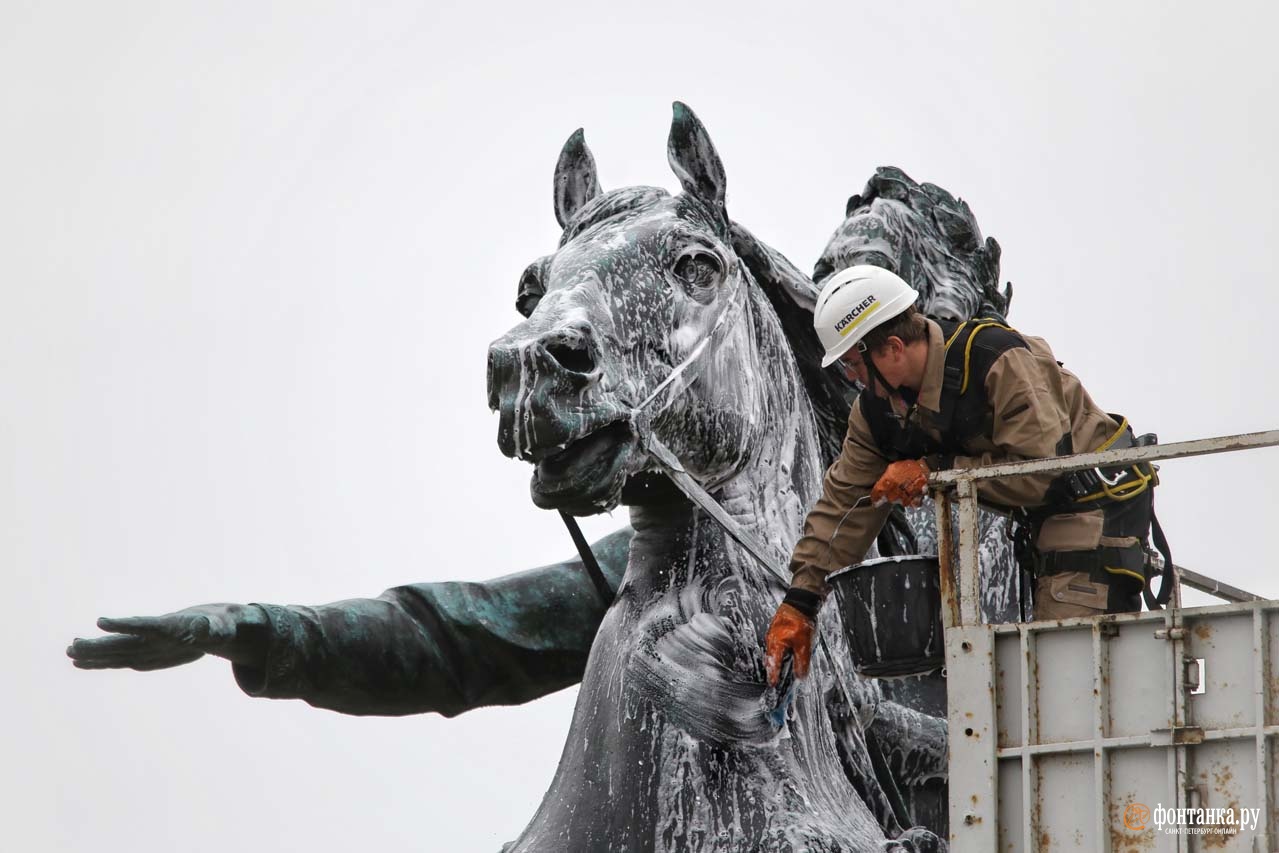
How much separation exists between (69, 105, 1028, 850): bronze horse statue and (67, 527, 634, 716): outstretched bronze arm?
0.86 metres

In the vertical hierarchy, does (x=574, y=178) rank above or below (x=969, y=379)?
above

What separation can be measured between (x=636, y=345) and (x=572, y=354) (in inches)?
19.9

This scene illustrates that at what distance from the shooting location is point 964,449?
35.0 ft

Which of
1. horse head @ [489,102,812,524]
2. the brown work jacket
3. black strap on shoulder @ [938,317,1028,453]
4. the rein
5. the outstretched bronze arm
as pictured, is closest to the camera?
the brown work jacket

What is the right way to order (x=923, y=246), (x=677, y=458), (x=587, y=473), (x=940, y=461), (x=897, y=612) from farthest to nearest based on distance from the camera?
(x=923, y=246) → (x=677, y=458) → (x=587, y=473) → (x=940, y=461) → (x=897, y=612)

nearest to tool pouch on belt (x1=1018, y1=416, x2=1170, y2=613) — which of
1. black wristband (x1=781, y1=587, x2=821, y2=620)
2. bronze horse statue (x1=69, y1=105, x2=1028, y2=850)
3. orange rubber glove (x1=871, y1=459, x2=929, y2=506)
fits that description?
orange rubber glove (x1=871, y1=459, x2=929, y2=506)

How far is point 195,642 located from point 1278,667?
5815 mm

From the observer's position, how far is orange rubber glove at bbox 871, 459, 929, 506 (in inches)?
417

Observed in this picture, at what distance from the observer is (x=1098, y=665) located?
9.27 m

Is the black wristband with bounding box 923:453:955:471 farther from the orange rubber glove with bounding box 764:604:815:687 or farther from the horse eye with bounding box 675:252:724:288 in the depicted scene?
the horse eye with bounding box 675:252:724:288

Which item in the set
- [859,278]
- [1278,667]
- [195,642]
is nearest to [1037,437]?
[859,278]

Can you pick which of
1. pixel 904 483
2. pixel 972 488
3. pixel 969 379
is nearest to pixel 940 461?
pixel 904 483

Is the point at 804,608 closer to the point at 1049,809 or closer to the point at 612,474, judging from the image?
the point at 612,474

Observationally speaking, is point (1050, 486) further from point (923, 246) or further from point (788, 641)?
point (923, 246)
